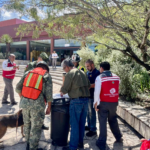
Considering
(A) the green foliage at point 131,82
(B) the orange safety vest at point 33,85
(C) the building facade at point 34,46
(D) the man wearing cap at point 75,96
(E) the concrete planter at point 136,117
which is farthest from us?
(C) the building facade at point 34,46

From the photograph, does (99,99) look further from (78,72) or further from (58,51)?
(58,51)

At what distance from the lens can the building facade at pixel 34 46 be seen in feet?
66.2

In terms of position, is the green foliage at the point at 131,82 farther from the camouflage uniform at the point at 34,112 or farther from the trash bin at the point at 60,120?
the camouflage uniform at the point at 34,112

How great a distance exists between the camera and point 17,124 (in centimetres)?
324

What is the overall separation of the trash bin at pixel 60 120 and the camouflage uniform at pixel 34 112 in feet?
0.91

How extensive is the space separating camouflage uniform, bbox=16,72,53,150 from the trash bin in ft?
0.91

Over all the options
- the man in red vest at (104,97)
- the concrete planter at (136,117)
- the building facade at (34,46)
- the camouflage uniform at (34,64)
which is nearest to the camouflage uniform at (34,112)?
the man in red vest at (104,97)

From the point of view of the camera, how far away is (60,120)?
3088 mm

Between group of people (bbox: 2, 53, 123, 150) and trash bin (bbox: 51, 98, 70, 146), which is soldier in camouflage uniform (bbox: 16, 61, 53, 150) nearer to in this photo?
group of people (bbox: 2, 53, 123, 150)

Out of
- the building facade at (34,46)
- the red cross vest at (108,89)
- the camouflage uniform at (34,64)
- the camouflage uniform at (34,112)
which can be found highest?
the building facade at (34,46)

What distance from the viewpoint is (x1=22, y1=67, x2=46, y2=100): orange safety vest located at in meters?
2.73

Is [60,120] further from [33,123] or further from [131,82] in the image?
[131,82]

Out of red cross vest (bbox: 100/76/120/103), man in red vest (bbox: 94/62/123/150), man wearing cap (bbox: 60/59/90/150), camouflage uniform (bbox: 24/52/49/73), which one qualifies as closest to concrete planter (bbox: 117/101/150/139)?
man in red vest (bbox: 94/62/123/150)

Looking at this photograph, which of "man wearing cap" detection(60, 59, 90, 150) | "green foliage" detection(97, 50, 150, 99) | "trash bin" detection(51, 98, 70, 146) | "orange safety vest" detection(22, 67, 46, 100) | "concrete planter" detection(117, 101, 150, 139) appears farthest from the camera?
"green foliage" detection(97, 50, 150, 99)
